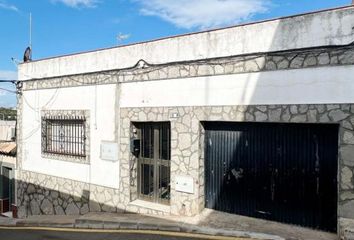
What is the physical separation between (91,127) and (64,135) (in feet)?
5.62

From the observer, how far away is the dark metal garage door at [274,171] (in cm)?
746

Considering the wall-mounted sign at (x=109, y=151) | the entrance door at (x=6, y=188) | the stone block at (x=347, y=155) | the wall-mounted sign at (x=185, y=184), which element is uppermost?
the stone block at (x=347, y=155)

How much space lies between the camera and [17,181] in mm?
14133

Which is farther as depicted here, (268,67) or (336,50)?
(268,67)

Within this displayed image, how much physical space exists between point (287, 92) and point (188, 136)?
276 cm

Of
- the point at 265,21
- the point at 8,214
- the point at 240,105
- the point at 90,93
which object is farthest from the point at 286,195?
the point at 8,214

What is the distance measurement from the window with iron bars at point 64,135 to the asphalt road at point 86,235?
11.1ft

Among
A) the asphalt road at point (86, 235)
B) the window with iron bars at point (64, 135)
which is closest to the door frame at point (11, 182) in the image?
the window with iron bars at point (64, 135)

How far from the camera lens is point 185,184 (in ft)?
29.9

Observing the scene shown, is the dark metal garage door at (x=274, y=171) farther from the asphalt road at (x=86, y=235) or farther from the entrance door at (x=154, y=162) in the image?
the asphalt road at (x=86, y=235)

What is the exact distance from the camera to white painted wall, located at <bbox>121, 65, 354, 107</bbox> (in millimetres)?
7020

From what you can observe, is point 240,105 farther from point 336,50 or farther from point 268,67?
point 336,50

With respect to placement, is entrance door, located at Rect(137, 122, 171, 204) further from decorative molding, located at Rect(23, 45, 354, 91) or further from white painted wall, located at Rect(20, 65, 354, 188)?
decorative molding, located at Rect(23, 45, 354, 91)

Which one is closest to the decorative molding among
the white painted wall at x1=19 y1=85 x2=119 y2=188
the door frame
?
the white painted wall at x1=19 y1=85 x2=119 y2=188
